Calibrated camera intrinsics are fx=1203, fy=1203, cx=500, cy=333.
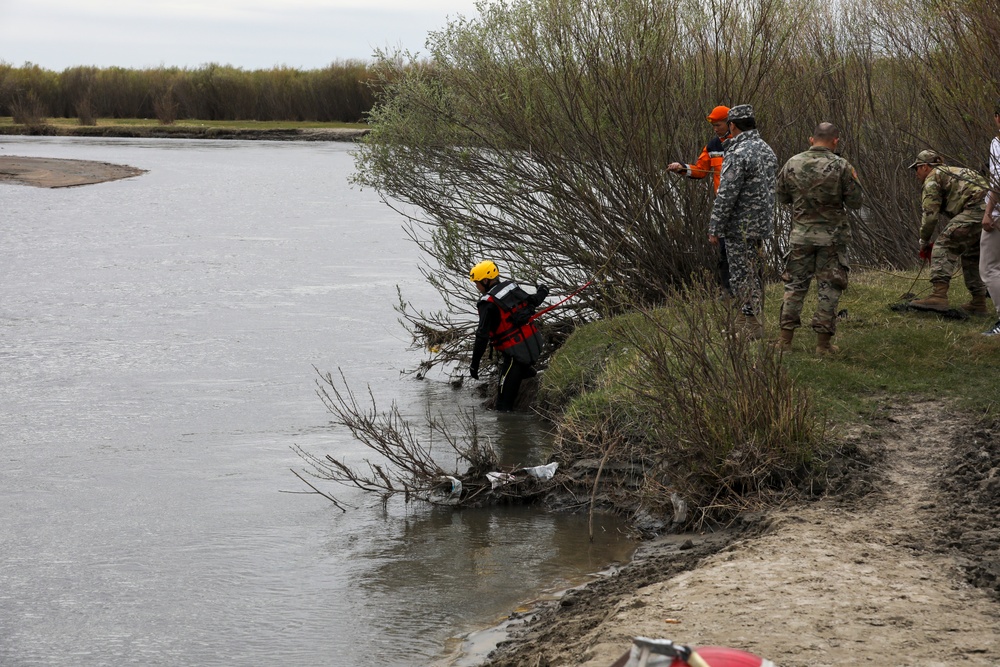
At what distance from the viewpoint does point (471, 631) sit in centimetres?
666

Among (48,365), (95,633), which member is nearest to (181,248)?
(48,365)

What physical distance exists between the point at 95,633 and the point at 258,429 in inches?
198

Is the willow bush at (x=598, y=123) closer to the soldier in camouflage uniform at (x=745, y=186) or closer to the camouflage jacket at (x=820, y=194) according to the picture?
the soldier in camouflage uniform at (x=745, y=186)

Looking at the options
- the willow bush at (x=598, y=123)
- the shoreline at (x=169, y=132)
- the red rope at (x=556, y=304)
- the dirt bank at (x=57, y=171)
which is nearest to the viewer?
the red rope at (x=556, y=304)

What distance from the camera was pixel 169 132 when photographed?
220ft

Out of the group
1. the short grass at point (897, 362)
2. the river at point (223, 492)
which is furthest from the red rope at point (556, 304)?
the short grass at point (897, 362)

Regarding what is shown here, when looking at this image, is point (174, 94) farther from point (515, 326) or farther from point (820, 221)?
point (820, 221)

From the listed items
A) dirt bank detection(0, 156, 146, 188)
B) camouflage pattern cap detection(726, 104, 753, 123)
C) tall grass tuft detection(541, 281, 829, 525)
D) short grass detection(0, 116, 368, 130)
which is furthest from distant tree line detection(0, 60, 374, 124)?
tall grass tuft detection(541, 281, 829, 525)

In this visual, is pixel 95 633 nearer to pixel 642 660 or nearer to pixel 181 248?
pixel 642 660

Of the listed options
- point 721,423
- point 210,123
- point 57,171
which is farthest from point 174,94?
point 721,423

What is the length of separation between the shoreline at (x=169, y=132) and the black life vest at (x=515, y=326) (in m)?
53.5

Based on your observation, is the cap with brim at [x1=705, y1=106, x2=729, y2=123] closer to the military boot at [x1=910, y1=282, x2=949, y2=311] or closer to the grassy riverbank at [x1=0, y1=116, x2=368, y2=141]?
the military boot at [x1=910, y1=282, x2=949, y2=311]

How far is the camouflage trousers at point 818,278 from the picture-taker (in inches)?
355

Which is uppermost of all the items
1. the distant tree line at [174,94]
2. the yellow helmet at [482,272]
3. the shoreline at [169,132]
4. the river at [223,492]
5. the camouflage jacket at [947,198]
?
the distant tree line at [174,94]
